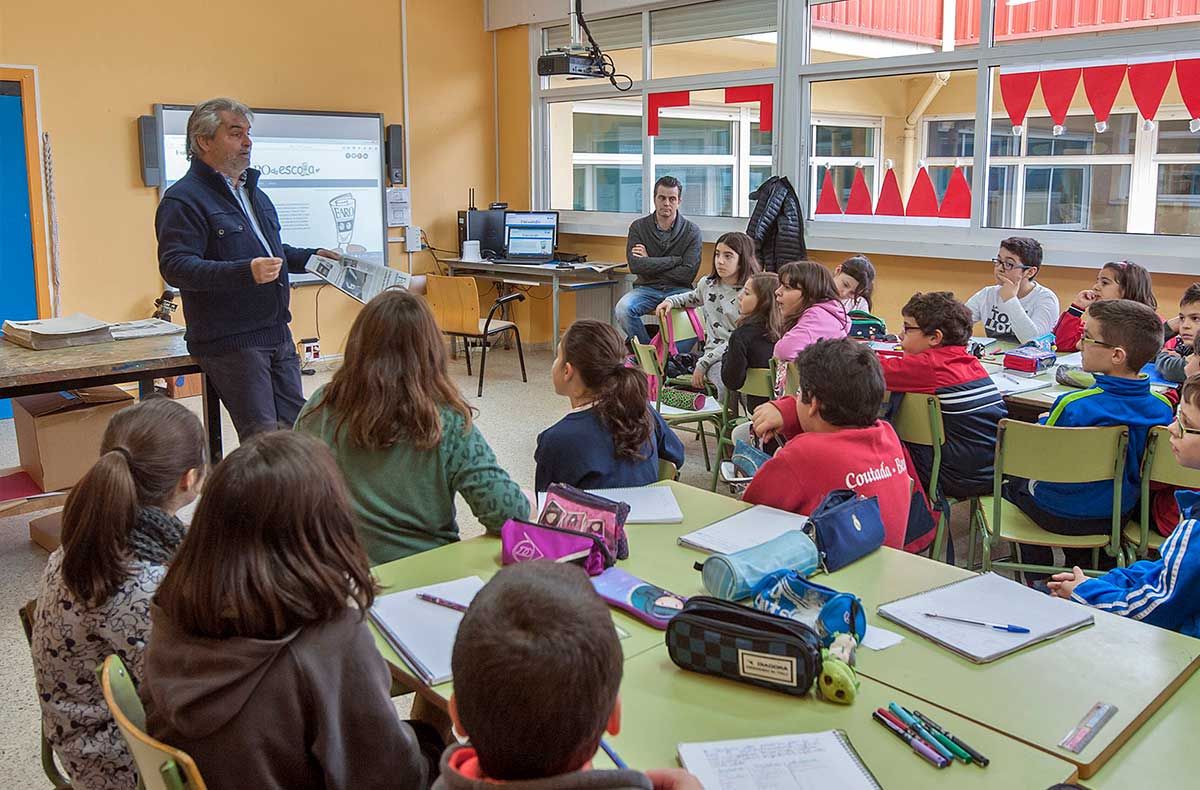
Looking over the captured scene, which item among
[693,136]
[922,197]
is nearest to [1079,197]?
[922,197]

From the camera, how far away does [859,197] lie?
254 inches

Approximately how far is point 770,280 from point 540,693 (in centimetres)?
352

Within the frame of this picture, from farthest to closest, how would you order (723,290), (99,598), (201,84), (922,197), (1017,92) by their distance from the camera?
(201,84)
(922,197)
(1017,92)
(723,290)
(99,598)

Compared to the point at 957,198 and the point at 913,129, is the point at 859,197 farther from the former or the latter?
the point at 957,198

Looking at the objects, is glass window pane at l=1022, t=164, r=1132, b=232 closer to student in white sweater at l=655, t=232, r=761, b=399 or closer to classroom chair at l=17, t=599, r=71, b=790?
student in white sweater at l=655, t=232, r=761, b=399

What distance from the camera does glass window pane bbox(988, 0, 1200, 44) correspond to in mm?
5023

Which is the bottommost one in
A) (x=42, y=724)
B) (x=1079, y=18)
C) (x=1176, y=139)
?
(x=42, y=724)

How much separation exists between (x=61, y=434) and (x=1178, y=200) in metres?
5.22

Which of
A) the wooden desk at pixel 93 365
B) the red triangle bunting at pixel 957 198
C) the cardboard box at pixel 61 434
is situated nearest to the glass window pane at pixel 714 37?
the red triangle bunting at pixel 957 198

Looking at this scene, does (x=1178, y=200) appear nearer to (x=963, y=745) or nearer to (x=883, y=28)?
(x=883, y=28)

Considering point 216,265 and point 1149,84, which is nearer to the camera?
point 216,265

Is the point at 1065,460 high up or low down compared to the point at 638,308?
down

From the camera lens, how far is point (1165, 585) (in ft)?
6.06

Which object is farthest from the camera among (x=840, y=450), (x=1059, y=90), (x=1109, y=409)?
(x=1059, y=90)
